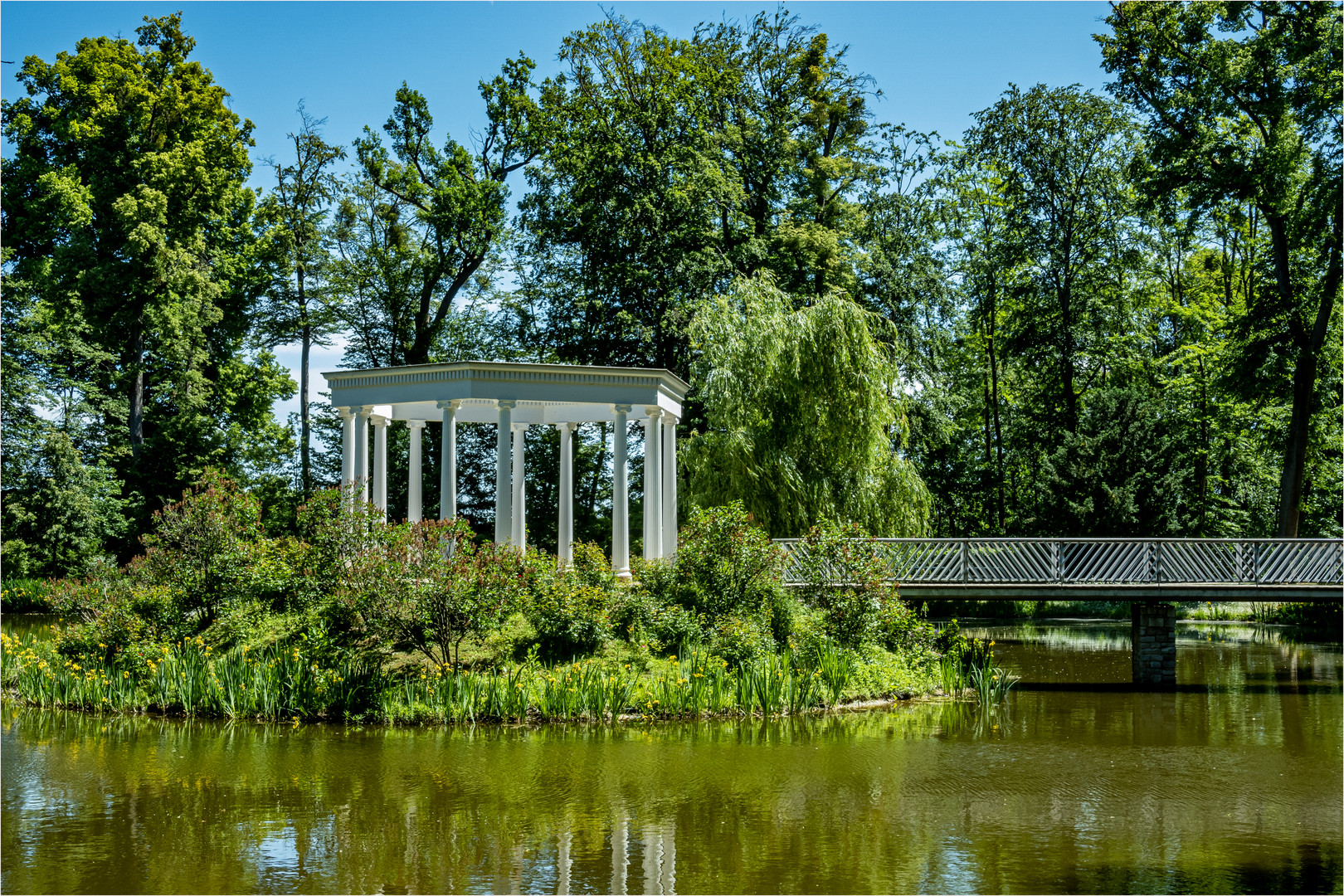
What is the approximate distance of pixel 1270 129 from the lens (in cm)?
3089

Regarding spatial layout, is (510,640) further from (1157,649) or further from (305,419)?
(305,419)

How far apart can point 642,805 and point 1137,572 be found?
1514cm

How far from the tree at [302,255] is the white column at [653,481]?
22025 millimetres

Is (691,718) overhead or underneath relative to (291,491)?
underneath

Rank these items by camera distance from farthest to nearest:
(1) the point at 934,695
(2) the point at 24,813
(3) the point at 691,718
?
(1) the point at 934,695, (3) the point at 691,718, (2) the point at 24,813

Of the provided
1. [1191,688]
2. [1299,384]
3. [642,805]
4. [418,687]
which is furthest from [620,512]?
[1299,384]

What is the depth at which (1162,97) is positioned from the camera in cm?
3284

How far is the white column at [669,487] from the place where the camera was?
2366 centimetres

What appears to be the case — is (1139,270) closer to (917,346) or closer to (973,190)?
(973,190)

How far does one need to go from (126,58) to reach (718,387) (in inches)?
1011

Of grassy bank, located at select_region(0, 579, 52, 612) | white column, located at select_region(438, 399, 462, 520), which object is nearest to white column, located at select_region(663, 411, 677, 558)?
white column, located at select_region(438, 399, 462, 520)

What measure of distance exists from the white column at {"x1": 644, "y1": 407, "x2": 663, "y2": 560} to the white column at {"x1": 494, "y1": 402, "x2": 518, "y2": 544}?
291cm

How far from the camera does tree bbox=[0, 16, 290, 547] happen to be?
121 feet

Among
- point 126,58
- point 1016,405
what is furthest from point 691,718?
point 126,58
